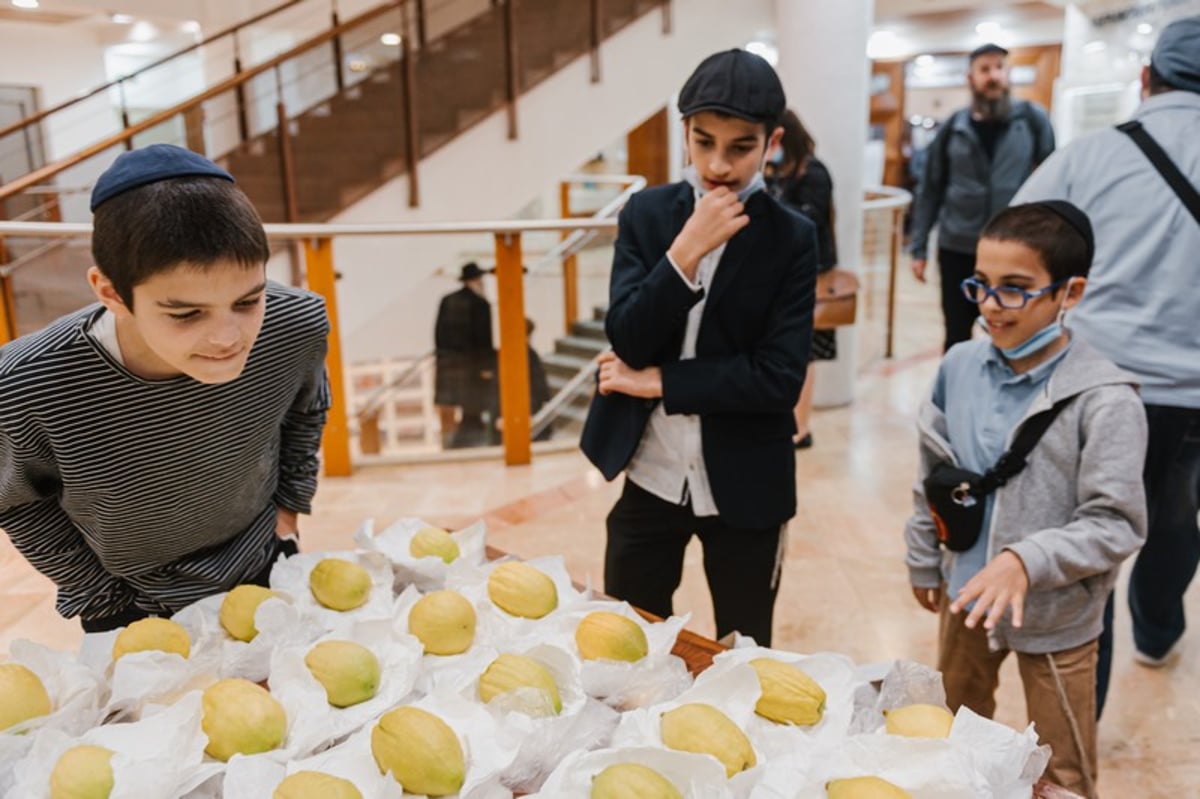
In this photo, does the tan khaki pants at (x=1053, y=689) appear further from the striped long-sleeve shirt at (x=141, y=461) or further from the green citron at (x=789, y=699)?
the striped long-sleeve shirt at (x=141, y=461)

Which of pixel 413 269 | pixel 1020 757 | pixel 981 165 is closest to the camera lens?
pixel 1020 757

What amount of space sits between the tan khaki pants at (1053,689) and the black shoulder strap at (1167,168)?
3.10ft

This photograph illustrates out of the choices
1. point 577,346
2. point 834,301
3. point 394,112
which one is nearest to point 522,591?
point 834,301

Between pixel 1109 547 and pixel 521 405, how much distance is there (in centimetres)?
293

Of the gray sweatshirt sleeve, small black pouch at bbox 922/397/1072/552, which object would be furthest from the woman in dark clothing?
the gray sweatshirt sleeve

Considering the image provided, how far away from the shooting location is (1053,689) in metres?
1.57

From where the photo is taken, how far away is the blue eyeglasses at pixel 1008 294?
4.95ft

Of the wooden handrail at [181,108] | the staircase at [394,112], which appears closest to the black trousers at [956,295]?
the staircase at [394,112]

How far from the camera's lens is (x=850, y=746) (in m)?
0.93

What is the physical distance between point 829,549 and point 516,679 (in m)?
2.41

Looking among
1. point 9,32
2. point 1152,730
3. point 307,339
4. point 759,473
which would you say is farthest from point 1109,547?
point 9,32

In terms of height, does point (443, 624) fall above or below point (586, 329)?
above

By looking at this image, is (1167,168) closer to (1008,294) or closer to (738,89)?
(1008,294)

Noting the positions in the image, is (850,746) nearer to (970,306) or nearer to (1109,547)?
(1109,547)
